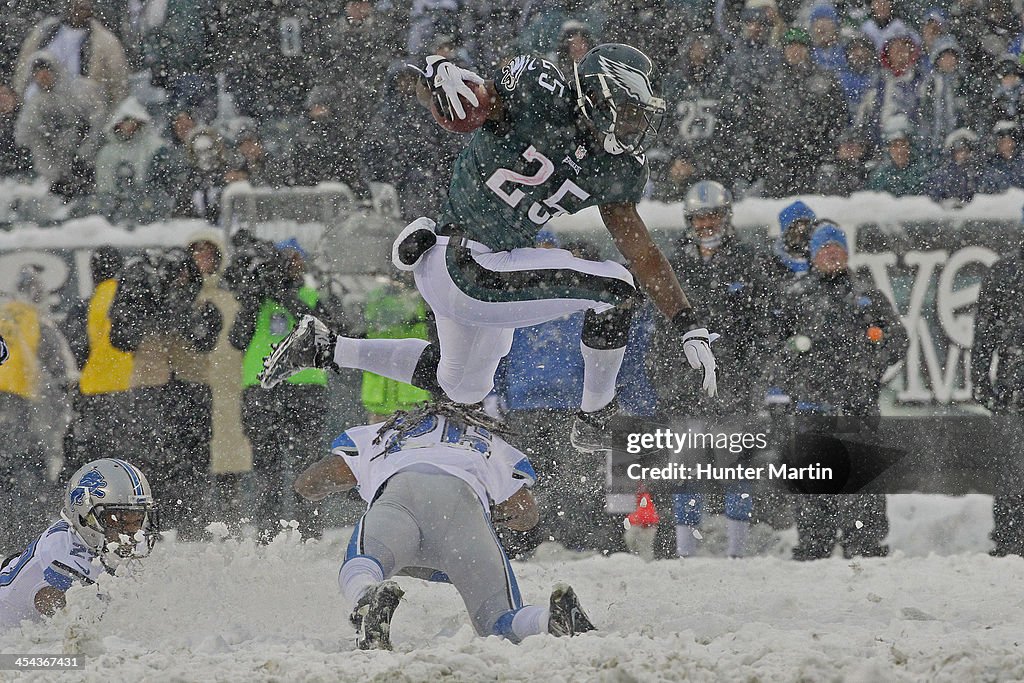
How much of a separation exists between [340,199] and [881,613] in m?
3.46

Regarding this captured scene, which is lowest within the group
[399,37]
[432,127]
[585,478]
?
[585,478]

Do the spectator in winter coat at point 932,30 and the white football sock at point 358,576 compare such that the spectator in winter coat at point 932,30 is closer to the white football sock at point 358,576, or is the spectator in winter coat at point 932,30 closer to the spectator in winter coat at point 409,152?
the spectator in winter coat at point 409,152

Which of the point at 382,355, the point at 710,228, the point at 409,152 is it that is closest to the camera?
the point at 382,355

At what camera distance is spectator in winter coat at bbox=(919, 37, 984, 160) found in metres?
6.63

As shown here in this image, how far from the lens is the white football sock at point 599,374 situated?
188 inches

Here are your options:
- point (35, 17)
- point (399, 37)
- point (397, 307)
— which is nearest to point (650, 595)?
point (397, 307)

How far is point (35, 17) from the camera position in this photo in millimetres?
7258

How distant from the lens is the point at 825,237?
5.88 meters

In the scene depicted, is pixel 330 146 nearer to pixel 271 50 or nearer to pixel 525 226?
pixel 271 50

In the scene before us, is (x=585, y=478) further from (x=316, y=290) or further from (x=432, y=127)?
(x=432, y=127)


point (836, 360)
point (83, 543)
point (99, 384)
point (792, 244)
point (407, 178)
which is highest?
point (407, 178)

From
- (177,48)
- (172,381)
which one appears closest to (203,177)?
(177,48)

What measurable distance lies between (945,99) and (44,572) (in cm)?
510

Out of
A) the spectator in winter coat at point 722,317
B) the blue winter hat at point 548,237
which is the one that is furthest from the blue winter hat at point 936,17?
the blue winter hat at point 548,237
